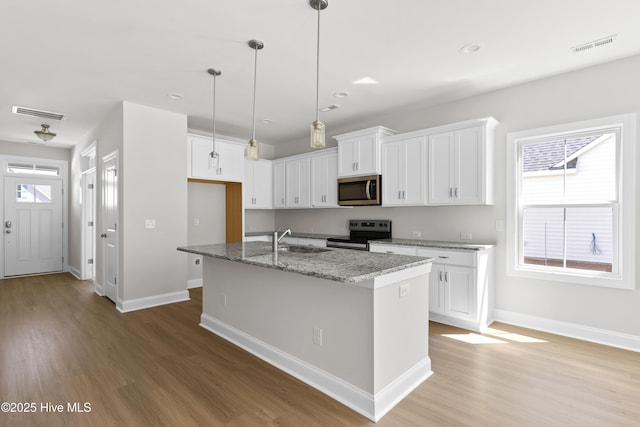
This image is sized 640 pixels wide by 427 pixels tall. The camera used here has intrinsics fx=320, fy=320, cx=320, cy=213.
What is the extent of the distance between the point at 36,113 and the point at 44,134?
48 cm

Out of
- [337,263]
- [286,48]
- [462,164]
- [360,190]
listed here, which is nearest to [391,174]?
[360,190]

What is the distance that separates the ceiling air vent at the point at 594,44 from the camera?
2.66 m

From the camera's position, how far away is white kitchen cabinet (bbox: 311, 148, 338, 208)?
5.21m

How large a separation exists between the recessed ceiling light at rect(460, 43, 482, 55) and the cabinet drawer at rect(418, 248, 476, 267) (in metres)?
1.98

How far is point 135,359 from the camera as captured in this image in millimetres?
2828

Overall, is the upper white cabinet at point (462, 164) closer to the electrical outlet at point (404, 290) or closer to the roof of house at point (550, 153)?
the roof of house at point (550, 153)

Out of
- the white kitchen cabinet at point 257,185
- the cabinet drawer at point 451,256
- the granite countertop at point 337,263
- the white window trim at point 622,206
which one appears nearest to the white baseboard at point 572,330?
the white window trim at point 622,206

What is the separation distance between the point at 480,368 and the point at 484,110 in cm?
291

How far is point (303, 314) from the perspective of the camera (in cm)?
250

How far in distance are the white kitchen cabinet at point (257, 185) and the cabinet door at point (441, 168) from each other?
321cm

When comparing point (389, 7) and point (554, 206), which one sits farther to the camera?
point (554, 206)

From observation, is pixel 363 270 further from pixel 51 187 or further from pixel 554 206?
pixel 51 187

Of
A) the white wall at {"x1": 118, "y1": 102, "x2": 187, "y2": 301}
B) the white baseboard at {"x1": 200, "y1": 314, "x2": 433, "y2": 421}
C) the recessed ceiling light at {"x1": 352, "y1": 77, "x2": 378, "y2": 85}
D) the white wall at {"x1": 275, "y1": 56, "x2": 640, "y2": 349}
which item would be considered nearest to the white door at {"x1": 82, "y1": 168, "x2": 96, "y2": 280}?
the white wall at {"x1": 118, "y1": 102, "x2": 187, "y2": 301}

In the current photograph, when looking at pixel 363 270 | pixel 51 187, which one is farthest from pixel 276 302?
pixel 51 187
